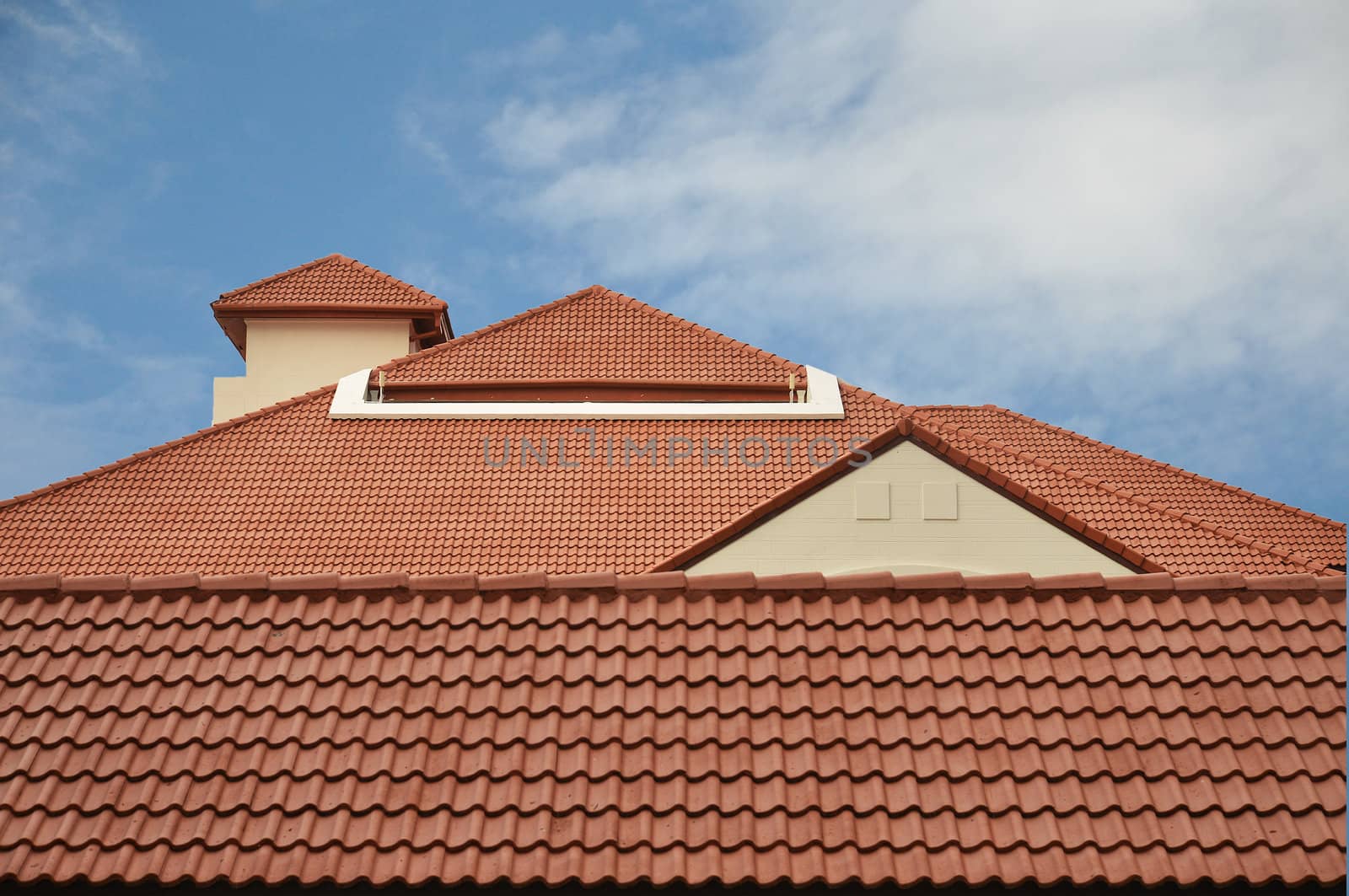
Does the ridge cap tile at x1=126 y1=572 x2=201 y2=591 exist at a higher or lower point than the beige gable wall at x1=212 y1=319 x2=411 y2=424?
lower

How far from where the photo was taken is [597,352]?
23734 mm

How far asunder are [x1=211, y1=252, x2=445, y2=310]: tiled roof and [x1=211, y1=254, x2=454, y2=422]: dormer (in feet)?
0.09

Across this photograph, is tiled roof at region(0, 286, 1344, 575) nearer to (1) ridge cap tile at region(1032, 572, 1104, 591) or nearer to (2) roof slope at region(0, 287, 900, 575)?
(2) roof slope at region(0, 287, 900, 575)

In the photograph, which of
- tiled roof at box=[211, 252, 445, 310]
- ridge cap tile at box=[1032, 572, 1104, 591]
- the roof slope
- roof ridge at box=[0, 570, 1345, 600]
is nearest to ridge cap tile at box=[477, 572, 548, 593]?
roof ridge at box=[0, 570, 1345, 600]

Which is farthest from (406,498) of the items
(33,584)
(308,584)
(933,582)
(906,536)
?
(933,582)

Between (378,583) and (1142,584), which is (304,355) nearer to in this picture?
(378,583)

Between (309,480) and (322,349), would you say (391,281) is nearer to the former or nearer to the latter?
(322,349)

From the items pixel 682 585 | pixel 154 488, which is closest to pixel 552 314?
pixel 154 488

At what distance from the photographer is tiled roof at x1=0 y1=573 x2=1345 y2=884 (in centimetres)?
596

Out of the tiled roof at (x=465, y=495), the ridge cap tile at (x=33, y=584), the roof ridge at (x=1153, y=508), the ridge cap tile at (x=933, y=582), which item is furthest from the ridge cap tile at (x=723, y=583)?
the roof ridge at (x=1153, y=508)

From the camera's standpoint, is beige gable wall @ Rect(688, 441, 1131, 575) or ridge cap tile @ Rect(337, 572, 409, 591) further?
beige gable wall @ Rect(688, 441, 1131, 575)

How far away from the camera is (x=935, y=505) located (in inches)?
479

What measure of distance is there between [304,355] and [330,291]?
1.59 m

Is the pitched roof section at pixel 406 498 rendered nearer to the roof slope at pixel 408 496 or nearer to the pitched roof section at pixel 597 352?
the roof slope at pixel 408 496
